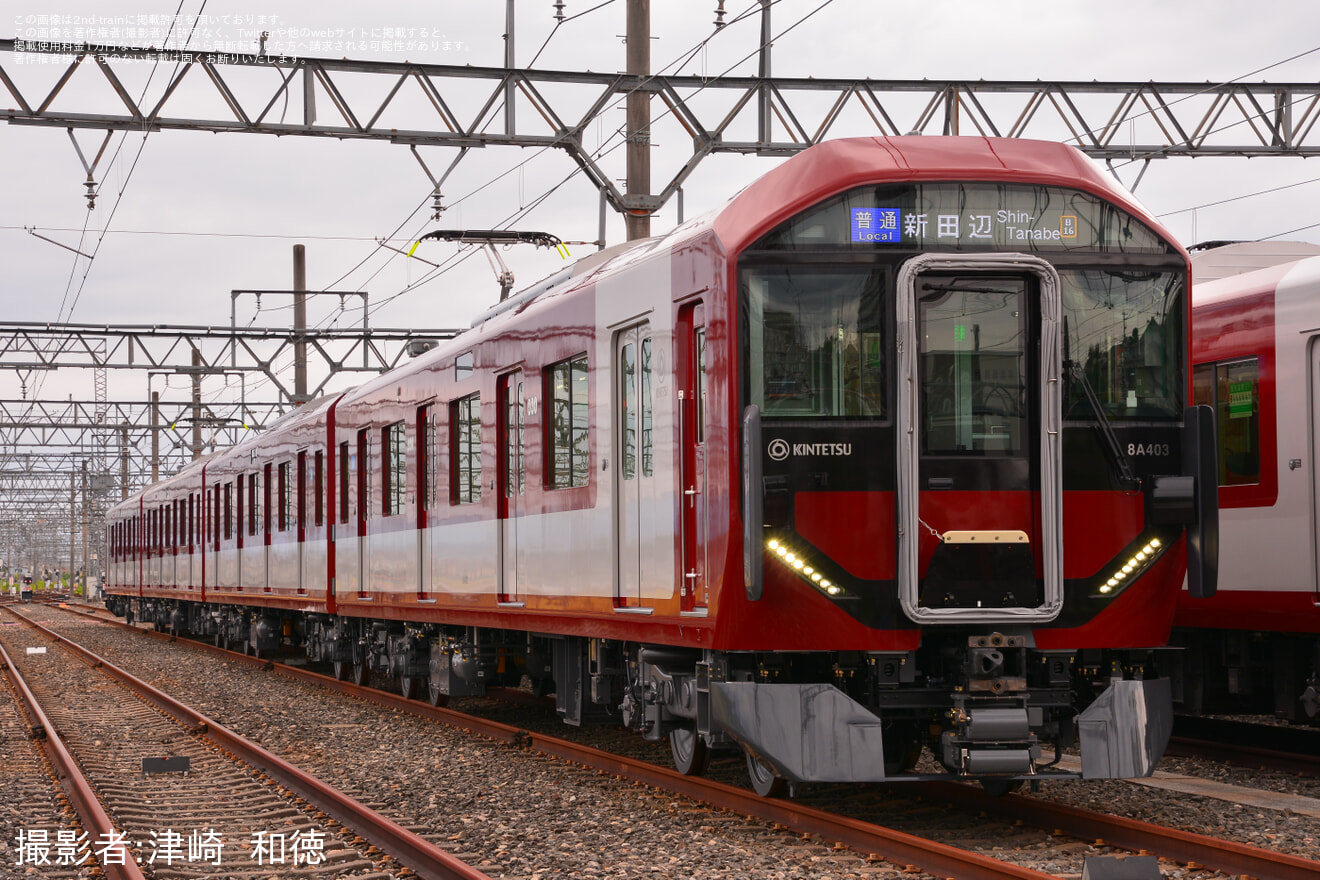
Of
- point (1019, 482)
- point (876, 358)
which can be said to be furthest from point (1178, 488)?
point (876, 358)

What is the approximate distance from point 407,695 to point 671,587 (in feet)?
28.0

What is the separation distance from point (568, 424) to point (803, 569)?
3119 mm

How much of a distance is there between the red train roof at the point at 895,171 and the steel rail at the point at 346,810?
10.6 ft

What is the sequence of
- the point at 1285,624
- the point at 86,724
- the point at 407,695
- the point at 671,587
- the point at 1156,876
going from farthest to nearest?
the point at 407,695
the point at 86,724
the point at 1285,624
the point at 671,587
the point at 1156,876

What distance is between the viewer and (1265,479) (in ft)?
34.8

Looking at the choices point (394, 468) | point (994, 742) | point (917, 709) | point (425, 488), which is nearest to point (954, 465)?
point (917, 709)

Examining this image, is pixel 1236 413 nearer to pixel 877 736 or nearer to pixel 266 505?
pixel 877 736

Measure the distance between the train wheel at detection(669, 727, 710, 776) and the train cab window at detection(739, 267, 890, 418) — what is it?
8.09 feet

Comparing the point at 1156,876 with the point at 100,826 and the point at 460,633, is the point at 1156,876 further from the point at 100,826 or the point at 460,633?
the point at 460,633

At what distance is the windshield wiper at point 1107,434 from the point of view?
8.10m

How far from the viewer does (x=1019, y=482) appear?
8.02 metres

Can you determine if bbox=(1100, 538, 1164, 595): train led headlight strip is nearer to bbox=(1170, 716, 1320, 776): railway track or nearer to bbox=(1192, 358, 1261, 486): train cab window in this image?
bbox=(1192, 358, 1261, 486): train cab window

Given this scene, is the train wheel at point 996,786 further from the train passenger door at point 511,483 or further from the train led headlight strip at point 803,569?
the train passenger door at point 511,483

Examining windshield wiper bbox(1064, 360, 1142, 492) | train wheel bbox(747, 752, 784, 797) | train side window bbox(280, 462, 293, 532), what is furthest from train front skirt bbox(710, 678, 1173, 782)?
train side window bbox(280, 462, 293, 532)
